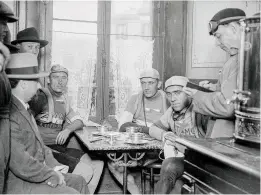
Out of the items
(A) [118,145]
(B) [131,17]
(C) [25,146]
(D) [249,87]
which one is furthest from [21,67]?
(B) [131,17]

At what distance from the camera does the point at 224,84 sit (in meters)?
2.33

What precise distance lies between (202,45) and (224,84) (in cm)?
277

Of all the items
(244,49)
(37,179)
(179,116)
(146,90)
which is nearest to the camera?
(244,49)

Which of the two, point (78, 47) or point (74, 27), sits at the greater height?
point (74, 27)

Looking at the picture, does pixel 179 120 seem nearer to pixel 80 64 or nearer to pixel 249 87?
pixel 249 87

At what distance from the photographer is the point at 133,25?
530 centimetres

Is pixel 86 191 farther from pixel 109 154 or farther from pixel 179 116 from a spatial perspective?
pixel 179 116

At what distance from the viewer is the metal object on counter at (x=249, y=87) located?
1756 millimetres

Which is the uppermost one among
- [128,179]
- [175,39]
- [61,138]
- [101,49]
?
[175,39]

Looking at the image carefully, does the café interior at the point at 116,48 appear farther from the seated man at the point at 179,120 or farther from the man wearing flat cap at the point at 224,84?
the man wearing flat cap at the point at 224,84

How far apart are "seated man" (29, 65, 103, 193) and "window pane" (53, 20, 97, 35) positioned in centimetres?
74

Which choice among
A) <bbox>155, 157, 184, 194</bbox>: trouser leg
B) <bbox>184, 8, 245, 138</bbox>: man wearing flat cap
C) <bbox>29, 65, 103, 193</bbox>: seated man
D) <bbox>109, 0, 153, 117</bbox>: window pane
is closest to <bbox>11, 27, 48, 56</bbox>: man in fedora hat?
<bbox>29, 65, 103, 193</bbox>: seated man

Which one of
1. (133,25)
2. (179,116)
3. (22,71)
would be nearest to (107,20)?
(133,25)

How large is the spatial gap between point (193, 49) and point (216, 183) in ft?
12.3
